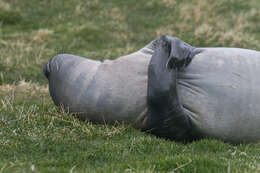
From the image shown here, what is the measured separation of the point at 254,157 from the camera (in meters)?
3.78

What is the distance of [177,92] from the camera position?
4.25 meters

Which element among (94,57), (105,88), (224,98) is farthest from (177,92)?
(94,57)

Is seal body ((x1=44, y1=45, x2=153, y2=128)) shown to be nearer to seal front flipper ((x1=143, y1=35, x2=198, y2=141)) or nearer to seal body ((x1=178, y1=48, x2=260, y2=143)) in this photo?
seal front flipper ((x1=143, y1=35, x2=198, y2=141))

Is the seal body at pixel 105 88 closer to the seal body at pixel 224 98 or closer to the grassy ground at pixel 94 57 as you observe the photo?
the grassy ground at pixel 94 57

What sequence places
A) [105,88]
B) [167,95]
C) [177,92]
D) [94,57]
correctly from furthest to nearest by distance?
[94,57]
[105,88]
[177,92]
[167,95]

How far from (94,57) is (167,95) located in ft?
17.4

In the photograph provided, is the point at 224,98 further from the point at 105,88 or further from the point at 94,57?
the point at 94,57

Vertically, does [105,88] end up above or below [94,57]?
above

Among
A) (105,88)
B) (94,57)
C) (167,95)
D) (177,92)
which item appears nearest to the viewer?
(167,95)

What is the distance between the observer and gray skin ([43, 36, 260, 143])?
167 inches

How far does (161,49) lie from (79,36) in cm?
641

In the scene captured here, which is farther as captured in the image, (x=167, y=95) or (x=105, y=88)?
(x=105, y=88)

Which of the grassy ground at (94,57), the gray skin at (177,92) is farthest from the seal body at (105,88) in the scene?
the grassy ground at (94,57)

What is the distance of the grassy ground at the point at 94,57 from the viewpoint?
350cm
